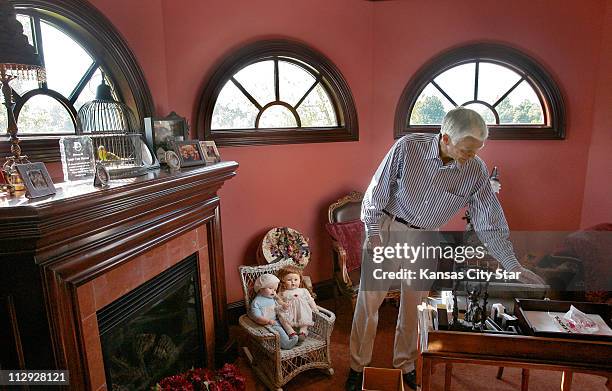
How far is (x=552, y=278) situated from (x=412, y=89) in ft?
6.17

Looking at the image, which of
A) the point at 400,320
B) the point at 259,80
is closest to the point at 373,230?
the point at 400,320

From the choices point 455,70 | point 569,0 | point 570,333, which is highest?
point 569,0

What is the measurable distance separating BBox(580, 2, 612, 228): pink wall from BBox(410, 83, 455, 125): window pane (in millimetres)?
1172

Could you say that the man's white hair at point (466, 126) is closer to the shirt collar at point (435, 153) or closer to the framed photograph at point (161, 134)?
the shirt collar at point (435, 153)

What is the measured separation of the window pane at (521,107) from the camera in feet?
11.0

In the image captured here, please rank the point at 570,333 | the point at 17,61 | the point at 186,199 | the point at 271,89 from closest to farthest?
the point at 17,61
the point at 570,333
the point at 186,199
the point at 271,89

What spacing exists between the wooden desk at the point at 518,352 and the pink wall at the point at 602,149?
216 cm

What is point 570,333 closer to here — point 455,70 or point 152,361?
point 152,361

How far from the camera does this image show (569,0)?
306 cm

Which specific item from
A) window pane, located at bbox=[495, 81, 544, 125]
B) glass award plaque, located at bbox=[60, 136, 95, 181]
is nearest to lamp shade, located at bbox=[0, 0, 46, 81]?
glass award plaque, located at bbox=[60, 136, 95, 181]

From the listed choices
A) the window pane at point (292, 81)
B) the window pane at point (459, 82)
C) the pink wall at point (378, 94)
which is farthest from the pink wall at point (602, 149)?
the window pane at point (292, 81)

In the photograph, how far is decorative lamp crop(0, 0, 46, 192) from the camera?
1.23m

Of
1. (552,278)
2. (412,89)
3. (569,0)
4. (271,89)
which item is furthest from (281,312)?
(569,0)

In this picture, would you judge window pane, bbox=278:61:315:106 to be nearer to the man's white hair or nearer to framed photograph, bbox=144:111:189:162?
framed photograph, bbox=144:111:189:162
